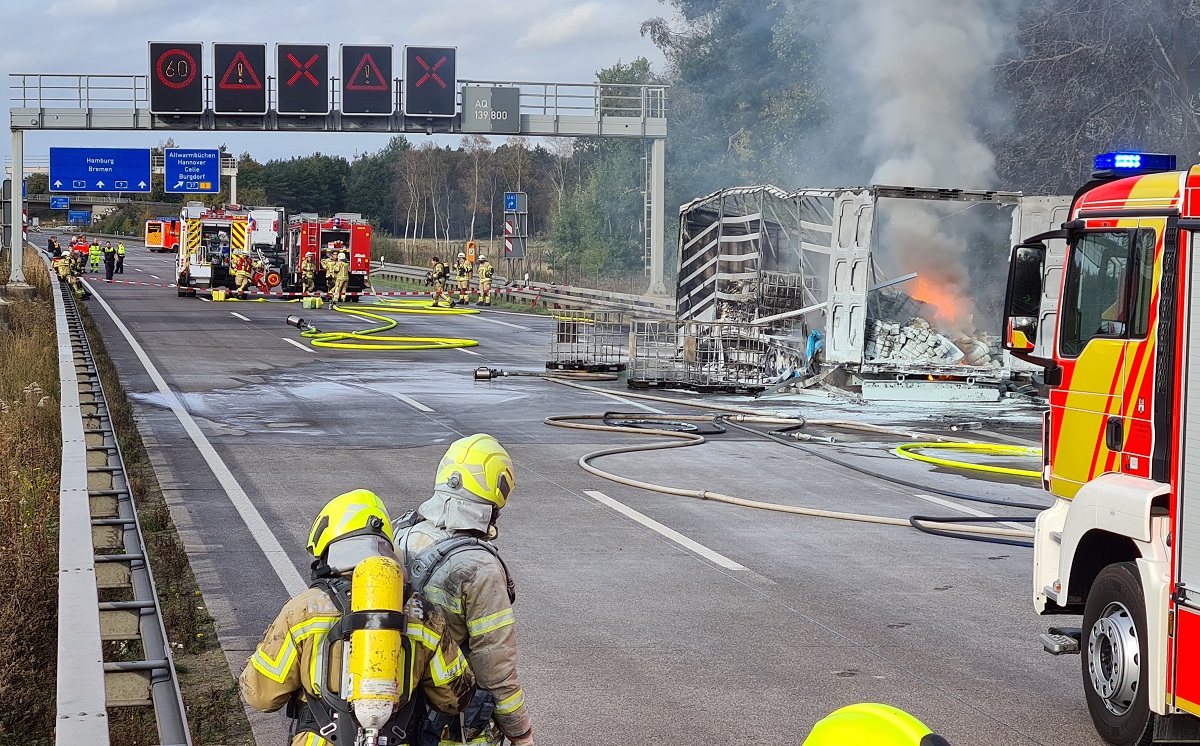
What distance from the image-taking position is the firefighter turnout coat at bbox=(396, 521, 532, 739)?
371 cm

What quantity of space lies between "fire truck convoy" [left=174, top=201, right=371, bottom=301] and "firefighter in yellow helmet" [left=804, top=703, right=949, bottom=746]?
1415 inches

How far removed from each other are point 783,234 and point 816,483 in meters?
11.1

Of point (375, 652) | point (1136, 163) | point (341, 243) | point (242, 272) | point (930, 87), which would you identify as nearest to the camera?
point (375, 652)

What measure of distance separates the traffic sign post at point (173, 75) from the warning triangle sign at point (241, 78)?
79 centimetres

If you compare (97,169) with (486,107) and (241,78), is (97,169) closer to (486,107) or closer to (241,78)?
(241,78)

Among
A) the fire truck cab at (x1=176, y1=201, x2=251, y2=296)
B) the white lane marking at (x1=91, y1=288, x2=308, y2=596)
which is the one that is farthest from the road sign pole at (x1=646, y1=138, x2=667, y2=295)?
the white lane marking at (x1=91, y1=288, x2=308, y2=596)

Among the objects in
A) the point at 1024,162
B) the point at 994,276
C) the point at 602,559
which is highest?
the point at 1024,162

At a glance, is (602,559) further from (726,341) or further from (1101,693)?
(726,341)

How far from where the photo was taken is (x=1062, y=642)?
584 cm

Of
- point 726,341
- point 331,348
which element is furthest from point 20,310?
point 726,341

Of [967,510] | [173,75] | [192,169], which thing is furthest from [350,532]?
[192,169]

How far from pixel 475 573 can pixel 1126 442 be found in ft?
9.85

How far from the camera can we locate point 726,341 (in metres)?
21.2

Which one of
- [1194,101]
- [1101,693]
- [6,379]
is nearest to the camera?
[1101,693]
